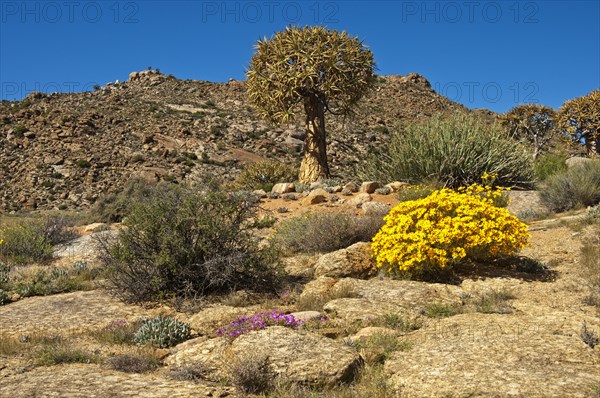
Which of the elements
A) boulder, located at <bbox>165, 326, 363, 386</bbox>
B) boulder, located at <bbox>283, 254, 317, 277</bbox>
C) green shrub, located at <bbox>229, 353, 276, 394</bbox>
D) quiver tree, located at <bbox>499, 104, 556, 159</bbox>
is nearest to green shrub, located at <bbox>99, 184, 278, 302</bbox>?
boulder, located at <bbox>283, 254, 317, 277</bbox>

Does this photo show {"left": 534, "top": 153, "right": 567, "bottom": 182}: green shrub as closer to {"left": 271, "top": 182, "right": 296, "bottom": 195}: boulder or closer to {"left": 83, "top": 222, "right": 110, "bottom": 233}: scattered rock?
{"left": 271, "top": 182, "right": 296, "bottom": 195}: boulder

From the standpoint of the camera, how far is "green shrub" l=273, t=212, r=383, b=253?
31.2ft

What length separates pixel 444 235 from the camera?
739cm

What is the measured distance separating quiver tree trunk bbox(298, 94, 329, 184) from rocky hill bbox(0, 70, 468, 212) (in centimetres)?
581

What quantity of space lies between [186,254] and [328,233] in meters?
2.94

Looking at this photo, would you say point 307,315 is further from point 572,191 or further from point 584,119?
point 584,119

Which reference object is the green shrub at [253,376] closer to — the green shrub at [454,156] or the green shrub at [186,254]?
the green shrub at [186,254]

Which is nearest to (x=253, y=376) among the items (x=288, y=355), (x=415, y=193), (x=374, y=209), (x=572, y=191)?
(x=288, y=355)

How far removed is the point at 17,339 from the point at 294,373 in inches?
123

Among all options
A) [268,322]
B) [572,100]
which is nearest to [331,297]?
[268,322]

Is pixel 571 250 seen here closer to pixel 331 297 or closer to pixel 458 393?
pixel 331 297

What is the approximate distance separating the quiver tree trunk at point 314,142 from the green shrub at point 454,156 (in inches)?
70.6

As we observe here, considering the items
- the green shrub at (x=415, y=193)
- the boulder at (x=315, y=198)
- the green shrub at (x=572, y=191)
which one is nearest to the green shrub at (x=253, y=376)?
the green shrub at (x=415, y=193)

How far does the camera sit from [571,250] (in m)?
8.55
